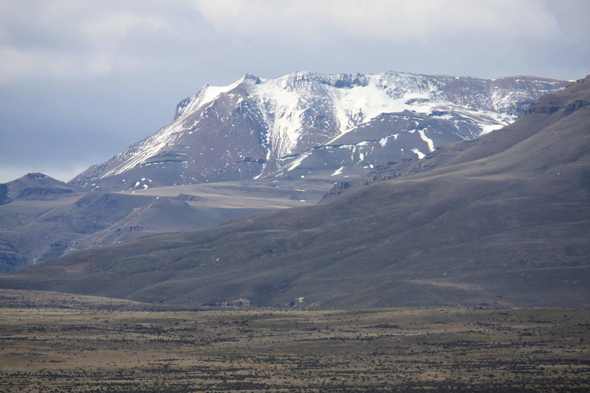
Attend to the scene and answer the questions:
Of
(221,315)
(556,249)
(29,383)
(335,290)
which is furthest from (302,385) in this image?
(556,249)

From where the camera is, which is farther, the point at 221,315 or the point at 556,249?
the point at 556,249

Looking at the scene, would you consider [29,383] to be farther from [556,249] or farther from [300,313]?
[556,249]

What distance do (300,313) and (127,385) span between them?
7215 cm

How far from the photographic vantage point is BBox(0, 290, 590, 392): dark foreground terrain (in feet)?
260

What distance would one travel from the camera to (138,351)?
338 ft

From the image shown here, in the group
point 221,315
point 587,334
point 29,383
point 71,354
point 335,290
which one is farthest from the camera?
point 335,290

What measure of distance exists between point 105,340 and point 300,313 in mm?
47657

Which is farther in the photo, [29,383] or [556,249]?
[556,249]

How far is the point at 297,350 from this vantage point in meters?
105

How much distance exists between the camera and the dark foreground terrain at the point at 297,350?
260 ft

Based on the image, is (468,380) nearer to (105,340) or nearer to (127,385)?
(127,385)

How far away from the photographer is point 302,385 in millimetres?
78000

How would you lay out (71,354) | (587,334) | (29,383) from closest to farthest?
(29,383) → (71,354) → (587,334)

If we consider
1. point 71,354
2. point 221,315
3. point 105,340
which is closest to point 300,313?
point 221,315
